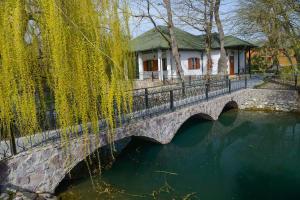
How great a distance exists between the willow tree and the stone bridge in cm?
110

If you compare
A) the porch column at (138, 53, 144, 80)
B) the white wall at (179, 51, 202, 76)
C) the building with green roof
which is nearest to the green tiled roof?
the building with green roof

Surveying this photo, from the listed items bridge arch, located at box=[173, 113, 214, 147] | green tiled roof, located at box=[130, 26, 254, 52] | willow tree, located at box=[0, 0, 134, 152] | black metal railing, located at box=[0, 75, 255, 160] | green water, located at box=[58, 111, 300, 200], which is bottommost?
green water, located at box=[58, 111, 300, 200]

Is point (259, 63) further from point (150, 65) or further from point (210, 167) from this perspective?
point (210, 167)

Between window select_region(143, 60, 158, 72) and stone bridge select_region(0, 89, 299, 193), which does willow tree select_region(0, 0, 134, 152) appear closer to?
stone bridge select_region(0, 89, 299, 193)

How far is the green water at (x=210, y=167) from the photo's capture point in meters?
6.89

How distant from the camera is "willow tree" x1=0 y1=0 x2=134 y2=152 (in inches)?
135

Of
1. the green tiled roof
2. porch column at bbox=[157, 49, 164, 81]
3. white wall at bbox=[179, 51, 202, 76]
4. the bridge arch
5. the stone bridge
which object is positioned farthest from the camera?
white wall at bbox=[179, 51, 202, 76]

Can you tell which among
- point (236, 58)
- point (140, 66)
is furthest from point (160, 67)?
point (236, 58)

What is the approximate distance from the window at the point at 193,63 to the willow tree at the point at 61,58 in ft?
68.2

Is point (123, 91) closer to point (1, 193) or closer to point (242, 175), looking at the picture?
point (1, 193)

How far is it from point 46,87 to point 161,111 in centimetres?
614

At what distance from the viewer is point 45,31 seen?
11.8 feet

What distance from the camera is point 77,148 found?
253 inches

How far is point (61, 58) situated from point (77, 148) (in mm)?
3378
